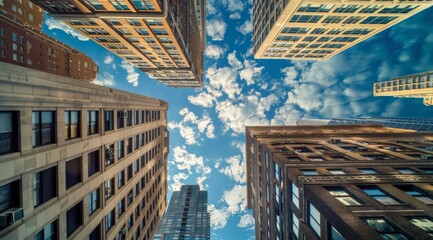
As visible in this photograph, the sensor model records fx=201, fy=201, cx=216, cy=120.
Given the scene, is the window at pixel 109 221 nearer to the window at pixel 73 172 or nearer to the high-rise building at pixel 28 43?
the window at pixel 73 172

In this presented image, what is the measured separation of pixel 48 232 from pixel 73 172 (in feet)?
14.0

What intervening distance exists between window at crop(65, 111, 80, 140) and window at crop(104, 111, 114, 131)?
15.8ft

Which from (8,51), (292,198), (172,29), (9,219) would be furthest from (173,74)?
(9,219)

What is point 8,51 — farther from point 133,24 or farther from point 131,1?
point 131,1

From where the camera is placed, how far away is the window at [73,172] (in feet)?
50.3

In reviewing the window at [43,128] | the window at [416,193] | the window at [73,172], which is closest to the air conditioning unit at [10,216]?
the window at [43,128]

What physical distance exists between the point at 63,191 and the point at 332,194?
21.6 metres

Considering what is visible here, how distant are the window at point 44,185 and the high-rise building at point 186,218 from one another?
3507 inches

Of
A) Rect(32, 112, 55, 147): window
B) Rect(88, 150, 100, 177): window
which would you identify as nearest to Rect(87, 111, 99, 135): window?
Rect(88, 150, 100, 177): window

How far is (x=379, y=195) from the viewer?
17219 mm

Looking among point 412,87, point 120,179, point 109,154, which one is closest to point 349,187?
point 109,154

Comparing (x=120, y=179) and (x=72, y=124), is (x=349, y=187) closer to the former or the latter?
(x=72, y=124)

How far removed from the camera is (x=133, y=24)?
42.1 m

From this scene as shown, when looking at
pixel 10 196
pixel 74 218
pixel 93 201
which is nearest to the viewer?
pixel 10 196
